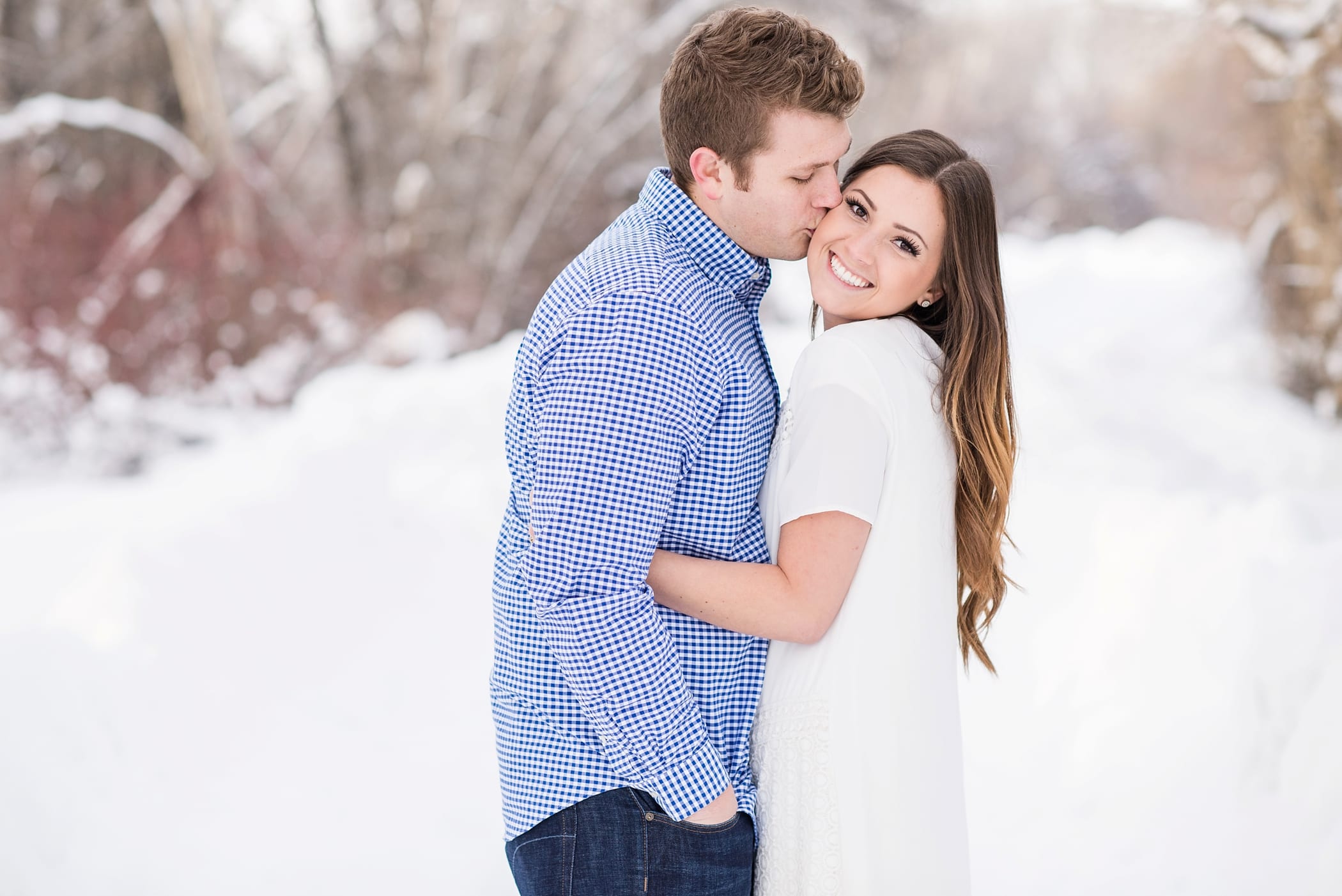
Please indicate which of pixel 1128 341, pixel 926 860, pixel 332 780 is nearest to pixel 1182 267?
pixel 1128 341

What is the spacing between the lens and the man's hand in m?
1.58

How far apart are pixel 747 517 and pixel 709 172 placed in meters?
0.53

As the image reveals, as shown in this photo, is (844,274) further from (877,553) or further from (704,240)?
(877,553)

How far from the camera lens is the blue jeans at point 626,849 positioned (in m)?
1.58

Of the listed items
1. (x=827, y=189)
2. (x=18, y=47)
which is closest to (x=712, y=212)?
(x=827, y=189)

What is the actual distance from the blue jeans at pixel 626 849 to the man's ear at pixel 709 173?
2.90 ft

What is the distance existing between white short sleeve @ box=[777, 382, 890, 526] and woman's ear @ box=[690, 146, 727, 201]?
333mm

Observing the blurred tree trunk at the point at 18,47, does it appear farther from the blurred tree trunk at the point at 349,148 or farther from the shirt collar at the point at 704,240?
the shirt collar at the point at 704,240

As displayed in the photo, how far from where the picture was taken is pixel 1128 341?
9250 millimetres

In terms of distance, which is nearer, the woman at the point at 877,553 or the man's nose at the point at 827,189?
the woman at the point at 877,553

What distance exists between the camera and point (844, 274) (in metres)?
1.86

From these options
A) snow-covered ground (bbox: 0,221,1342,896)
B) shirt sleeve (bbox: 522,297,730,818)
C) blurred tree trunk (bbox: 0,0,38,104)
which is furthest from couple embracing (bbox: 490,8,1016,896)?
blurred tree trunk (bbox: 0,0,38,104)

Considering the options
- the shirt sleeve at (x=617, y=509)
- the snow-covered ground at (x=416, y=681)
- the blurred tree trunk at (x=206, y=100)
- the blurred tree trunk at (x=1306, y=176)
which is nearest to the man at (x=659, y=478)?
the shirt sleeve at (x=617, y=509)

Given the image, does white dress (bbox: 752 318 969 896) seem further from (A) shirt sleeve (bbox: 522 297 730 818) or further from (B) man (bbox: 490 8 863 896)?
(A) shirt sleeve (bbox: 522 297 730 818)
